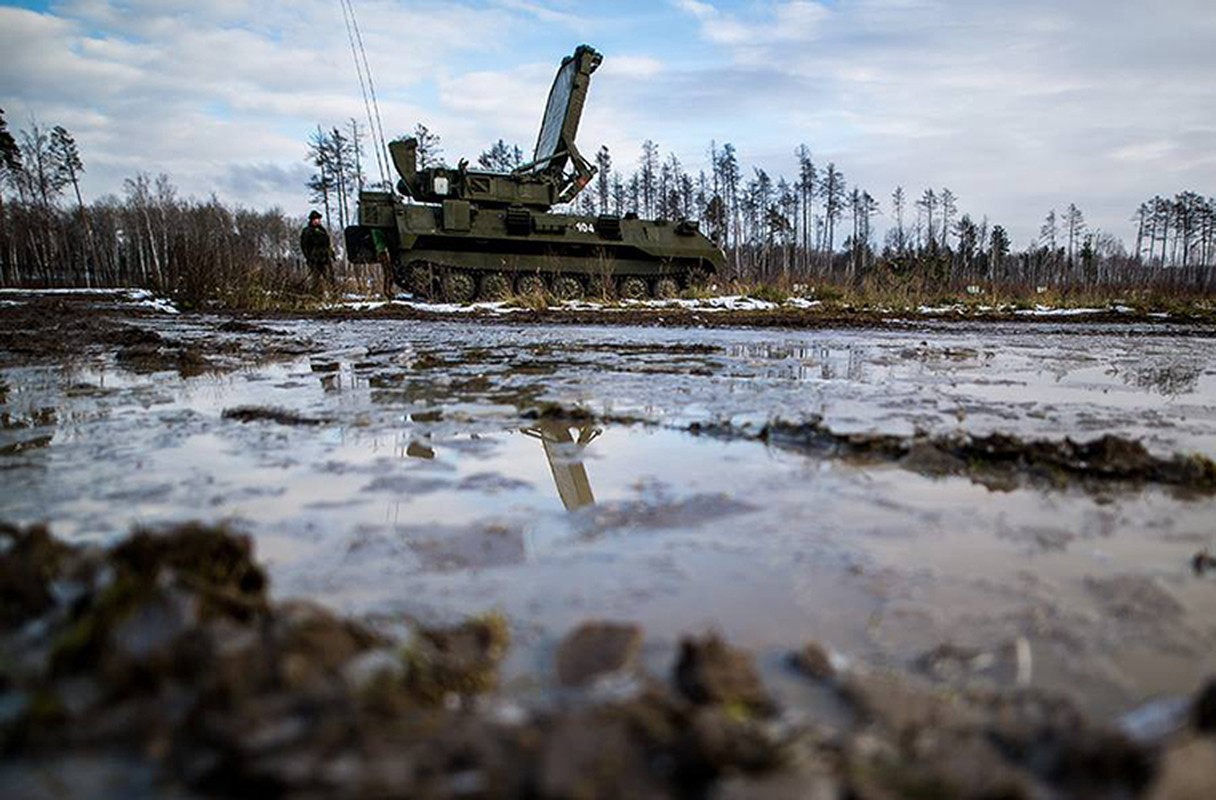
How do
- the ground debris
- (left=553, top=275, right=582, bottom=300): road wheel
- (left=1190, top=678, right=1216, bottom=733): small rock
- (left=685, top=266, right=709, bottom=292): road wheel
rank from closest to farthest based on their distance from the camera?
(left=1190, top=678, right=1216, bottom=733): small rock → the ground debris → (left=553, top=275, right=582, bottom=300): road wheel → (left=685, top=266, right=709, bottom=292): road wheel

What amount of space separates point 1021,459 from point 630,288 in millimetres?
15952

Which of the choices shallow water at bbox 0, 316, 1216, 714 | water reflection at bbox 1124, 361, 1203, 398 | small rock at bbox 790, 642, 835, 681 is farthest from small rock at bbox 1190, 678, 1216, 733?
water reflection at bbox 1124, 361, 1203, 398

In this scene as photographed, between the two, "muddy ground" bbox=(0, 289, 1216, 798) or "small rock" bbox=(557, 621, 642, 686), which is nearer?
"muddy ground" bbox=(0, 289, 1216, 798)

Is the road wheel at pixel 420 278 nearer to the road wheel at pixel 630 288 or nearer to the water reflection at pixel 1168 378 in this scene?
the road wheel at pixel 630 288

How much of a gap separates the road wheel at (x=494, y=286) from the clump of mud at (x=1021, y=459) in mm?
14575

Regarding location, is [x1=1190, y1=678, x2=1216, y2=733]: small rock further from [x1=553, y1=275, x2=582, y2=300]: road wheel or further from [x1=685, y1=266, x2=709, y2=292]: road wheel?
[x1=685, y1=266, x2=709, y2=292]: road wheel

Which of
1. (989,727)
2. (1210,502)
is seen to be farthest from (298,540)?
(1210,502)

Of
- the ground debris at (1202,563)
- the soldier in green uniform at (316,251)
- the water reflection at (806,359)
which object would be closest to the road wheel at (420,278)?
the soldier in green uniform at (316,251)

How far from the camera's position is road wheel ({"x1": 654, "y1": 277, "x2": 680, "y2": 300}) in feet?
61.0

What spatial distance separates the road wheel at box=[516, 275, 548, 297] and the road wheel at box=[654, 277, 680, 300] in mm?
3150

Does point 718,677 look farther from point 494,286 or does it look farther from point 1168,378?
point 494,286

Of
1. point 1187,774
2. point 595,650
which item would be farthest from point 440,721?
point 1187,774

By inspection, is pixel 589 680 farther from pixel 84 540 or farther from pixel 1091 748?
pixel 84 540

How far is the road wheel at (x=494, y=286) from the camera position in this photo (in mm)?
16828
